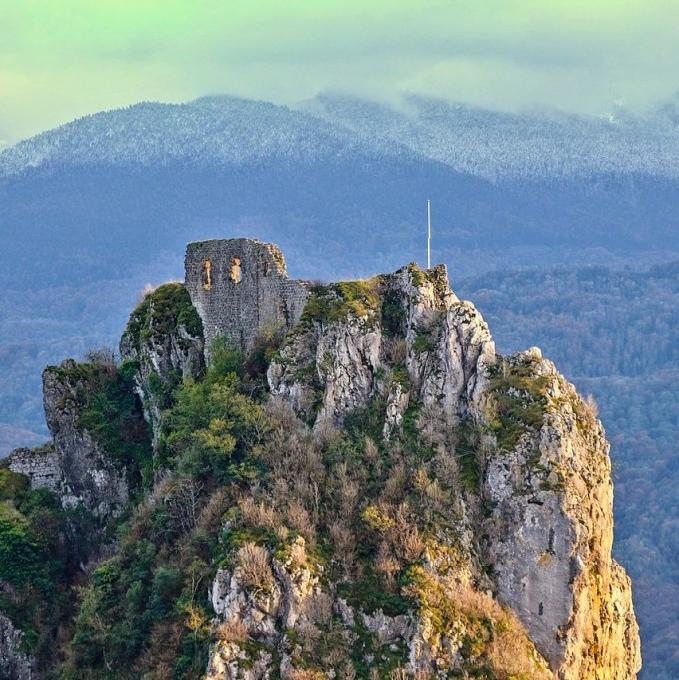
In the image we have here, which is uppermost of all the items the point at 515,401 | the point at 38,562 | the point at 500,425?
the point at 515,401

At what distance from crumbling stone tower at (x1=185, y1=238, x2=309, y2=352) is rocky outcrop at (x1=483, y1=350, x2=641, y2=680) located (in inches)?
438

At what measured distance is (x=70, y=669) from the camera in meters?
68.4

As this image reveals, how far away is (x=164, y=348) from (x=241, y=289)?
15.8 ft

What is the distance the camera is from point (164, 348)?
79.5 m

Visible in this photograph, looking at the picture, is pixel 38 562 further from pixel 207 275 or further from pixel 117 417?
pixel 207 275

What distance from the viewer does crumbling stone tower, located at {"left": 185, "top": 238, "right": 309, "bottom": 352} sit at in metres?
75.9

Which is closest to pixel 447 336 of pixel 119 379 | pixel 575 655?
pixel 575 655

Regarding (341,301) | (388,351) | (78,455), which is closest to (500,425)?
(388,351)

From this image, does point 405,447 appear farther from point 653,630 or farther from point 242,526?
point 653,630

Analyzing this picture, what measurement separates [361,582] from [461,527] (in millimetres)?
4451

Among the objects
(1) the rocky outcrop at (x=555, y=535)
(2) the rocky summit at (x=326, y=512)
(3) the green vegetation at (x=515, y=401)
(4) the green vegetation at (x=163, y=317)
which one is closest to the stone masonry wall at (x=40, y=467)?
(2) the rocky summit at (x=326, y=512)

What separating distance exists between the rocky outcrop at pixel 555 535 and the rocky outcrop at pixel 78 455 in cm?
2000

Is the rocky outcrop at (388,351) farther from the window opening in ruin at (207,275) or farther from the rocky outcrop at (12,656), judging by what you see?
the rocky outcrop at (12,656)

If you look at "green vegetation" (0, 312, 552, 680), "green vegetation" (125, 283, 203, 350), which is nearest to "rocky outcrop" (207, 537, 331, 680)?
"green vegetation" (0, 312, 552, 680)
